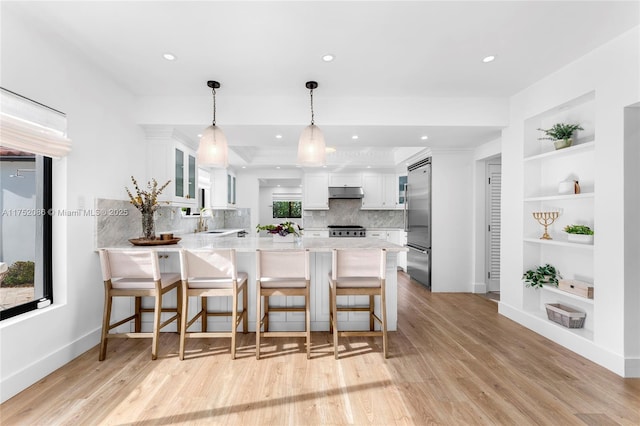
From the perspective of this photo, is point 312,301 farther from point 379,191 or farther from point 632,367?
point 379,191

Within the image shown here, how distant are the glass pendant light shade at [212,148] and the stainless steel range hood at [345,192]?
3850 mm

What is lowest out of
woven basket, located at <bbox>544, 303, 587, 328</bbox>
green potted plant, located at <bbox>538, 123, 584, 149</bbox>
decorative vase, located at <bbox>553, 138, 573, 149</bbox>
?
woven basket, located at <bbox>544, 303, 587, 328</bbox>

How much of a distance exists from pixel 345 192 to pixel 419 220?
72.4 inches

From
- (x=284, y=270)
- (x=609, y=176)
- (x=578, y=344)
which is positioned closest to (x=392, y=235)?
(x=578, y=344)

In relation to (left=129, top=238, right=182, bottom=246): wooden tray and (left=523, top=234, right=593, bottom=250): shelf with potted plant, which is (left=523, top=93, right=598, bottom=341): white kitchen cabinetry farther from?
(left=129, top=238, right=182, bottom=246): wooden tray

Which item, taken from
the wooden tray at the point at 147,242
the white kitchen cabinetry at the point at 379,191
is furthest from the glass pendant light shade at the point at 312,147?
the white kitchen cabinetry at the point at 379,191

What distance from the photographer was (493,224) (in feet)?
14.5

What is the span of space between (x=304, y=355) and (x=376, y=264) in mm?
978

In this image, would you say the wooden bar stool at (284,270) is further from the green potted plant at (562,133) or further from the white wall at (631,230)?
the green potted plant at (562,133)

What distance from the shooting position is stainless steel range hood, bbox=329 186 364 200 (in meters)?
6.28

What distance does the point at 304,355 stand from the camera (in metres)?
2.46

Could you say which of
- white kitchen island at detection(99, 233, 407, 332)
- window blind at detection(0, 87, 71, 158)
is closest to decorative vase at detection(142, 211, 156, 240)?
white kitchen island at detection(99, 233, 407, 332)

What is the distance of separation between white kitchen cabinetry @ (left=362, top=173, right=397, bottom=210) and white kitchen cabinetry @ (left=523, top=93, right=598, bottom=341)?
3381mm

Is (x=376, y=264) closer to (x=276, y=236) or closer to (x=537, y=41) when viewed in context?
(x=276, y=236)
